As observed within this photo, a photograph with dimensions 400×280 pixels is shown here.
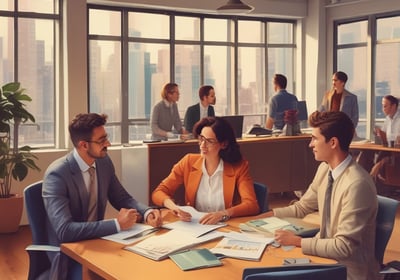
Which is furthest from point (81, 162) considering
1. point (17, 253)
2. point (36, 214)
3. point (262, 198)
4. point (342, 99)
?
point (342, 99)

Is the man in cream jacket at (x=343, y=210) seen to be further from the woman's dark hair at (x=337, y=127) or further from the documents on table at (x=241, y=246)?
the documents on table at (x=241, y=246)

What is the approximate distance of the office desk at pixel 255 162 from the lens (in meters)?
6.74

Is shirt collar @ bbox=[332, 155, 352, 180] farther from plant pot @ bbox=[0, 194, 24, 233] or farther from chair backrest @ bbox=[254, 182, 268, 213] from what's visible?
plant pot @ bbox=[0, 194, 24, 233]

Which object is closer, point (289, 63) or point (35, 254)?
point (35, 254)

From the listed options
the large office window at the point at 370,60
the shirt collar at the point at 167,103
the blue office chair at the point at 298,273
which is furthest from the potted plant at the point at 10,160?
the large office window at the point at 370,60

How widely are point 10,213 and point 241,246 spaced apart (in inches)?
187

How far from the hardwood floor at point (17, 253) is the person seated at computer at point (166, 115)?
2.05 metres

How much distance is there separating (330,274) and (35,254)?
1.74 m

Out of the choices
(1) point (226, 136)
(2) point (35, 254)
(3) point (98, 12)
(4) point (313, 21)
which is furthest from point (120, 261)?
(4) point (313, 21)

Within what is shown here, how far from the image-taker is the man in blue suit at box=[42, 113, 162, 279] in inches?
116

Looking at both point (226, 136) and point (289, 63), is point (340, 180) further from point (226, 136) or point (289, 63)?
point (289, 63)

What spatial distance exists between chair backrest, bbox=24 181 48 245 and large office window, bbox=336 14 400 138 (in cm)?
839

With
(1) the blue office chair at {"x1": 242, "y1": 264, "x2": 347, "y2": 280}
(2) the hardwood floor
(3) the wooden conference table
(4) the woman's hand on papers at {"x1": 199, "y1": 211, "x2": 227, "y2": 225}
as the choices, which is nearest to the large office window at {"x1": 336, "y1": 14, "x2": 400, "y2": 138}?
(2) the hardwood floor

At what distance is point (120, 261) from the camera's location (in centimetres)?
256
